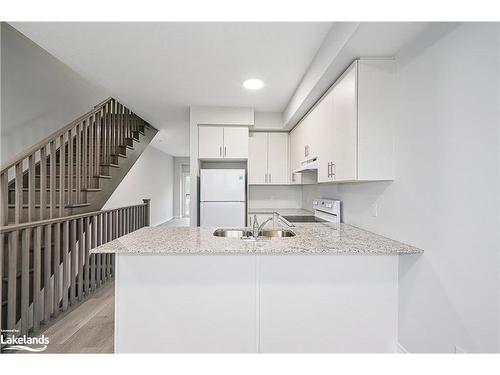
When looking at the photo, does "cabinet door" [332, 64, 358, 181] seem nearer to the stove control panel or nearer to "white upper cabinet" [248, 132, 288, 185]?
the stove control panel

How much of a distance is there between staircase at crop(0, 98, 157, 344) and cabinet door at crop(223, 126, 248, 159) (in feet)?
5.35

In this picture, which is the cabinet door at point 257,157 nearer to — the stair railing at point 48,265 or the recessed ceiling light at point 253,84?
the recessed ceiling light at point 253,84

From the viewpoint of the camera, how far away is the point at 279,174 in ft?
13.7

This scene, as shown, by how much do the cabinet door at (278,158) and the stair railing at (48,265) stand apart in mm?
2429

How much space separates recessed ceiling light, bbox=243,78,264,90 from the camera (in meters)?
2.77

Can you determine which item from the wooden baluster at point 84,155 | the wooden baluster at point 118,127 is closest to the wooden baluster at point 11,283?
the wooden baluster at point 84,155

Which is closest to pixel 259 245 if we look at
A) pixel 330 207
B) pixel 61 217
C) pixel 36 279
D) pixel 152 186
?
pixel 330 207

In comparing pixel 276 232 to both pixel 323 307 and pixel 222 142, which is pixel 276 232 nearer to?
pixel 323 307

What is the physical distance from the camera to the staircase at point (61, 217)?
83.8 inches

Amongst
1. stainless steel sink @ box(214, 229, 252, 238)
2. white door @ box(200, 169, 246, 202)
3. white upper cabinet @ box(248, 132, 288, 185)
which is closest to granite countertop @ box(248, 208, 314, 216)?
white upper cabinet @ box(248, 132, 288, 185)

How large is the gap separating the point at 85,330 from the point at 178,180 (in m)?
7.96

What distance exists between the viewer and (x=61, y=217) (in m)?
2.65

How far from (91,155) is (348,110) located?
301 centimetres
